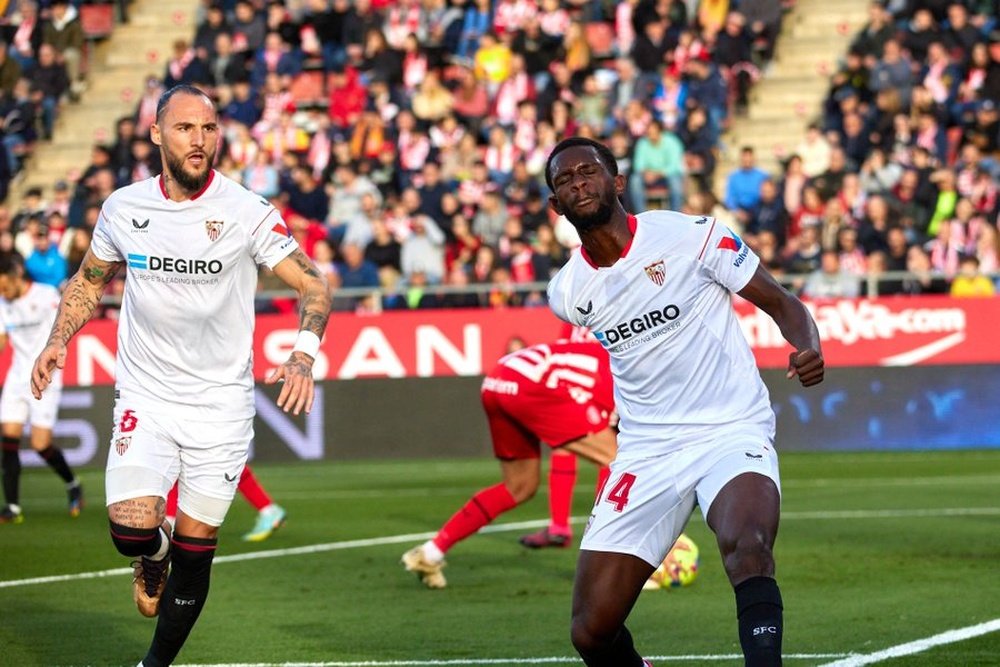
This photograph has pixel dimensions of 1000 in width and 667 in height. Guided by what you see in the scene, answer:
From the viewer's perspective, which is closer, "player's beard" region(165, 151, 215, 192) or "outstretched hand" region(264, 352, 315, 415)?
"outstretched hand" region(264, 352, 315, 415)

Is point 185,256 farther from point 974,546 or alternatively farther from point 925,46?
point 925,46

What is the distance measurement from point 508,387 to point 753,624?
5.64m

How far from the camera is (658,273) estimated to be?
7188 mm

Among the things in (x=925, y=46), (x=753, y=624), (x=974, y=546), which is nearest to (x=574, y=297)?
(x=753, y=624)

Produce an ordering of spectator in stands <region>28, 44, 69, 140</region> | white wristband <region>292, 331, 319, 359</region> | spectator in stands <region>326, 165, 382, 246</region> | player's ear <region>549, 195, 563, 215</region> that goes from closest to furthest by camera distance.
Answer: player's ear <region>549, 195, 563, 215</region> → white wristband <region>292, 331, 319, 359</region> → spectator in stands <region>326, 165, 382, 246</region> → spectator in stands <region>28, 44, 69, 140</region>

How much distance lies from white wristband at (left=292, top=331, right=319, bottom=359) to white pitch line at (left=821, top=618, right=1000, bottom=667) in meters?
2.77

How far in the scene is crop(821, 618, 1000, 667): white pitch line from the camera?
8.39 metres

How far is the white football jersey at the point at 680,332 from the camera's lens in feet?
23.5

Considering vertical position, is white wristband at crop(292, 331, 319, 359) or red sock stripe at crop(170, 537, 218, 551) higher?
white wristband at crop(292, 331, 319, 359)

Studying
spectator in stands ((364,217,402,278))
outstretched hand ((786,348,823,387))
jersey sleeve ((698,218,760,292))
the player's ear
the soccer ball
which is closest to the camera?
outstretched hand ((786,348,823,387))

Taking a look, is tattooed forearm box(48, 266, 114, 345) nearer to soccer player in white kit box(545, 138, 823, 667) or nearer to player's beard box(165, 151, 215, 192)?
player's beard box(165, 151, 215, 192)

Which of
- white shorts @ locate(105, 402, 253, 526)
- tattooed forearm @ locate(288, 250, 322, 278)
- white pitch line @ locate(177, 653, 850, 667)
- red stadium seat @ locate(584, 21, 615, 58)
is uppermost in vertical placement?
tattooed forearm @ locate(288, 250, 322, 278)

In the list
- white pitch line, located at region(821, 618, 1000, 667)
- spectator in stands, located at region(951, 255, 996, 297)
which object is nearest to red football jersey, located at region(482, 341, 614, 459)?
white pitch line, located at region(821, 618, 1000, 667)

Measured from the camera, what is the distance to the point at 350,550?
13.7m
